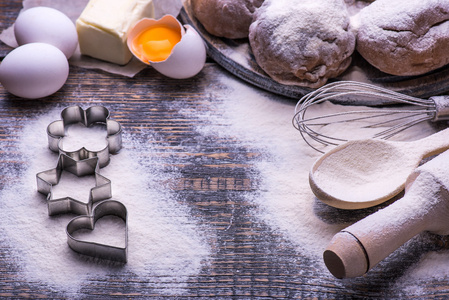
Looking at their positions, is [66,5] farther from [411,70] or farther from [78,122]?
[411,70]

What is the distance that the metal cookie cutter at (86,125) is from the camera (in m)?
0.80

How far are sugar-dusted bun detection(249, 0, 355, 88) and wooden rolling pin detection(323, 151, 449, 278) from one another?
26 centimetres

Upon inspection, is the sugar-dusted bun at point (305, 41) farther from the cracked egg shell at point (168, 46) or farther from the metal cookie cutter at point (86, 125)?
the metal cookie cutter at point (86, 125)

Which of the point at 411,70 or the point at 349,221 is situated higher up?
the point at 411,70

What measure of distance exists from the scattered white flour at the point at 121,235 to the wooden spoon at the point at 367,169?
0.19m

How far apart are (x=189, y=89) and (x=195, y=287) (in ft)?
1.32

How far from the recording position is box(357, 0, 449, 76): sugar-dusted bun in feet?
2.79

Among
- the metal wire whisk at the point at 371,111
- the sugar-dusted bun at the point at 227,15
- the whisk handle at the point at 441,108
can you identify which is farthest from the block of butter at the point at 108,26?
the whisk handle at the point at 441,108

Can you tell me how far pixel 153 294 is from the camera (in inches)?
25.3

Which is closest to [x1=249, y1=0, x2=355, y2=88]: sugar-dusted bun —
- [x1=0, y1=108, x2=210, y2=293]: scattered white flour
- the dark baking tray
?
the dark baking tray

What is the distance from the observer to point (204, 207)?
745 mm

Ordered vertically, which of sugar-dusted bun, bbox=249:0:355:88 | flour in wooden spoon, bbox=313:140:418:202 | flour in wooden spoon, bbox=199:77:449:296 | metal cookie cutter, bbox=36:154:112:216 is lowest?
metal cookie cutter, bbox=36:154:112:216

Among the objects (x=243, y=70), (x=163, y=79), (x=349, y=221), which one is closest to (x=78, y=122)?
(x=163, y=79)

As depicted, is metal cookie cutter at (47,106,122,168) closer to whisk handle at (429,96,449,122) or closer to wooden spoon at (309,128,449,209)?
wooden spoon at (309,128,449,209)
